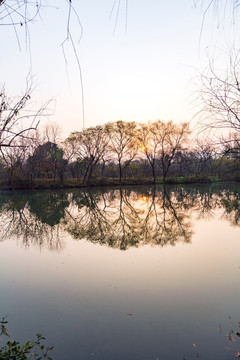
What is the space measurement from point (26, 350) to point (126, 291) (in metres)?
2.34

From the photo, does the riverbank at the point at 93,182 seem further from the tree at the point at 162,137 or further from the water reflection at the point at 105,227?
the water reflection at the point at 105,227

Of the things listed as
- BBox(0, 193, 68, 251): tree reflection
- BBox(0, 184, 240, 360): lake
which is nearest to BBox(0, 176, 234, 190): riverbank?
BBox(0, 193, 68, 251): tree reflection

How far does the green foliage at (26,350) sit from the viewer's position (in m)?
2.96

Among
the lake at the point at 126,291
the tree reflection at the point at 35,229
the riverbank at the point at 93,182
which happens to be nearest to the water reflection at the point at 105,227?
the tree reflection at the point at 35,229

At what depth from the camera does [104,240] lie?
9250mm

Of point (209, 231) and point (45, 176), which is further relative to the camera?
point (45, 176)

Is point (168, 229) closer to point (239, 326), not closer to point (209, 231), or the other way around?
point (209, 231)

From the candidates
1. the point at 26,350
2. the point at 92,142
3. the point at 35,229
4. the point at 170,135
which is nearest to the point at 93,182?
the point at 92,142

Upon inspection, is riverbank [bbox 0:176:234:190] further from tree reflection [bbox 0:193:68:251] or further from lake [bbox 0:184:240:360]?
lake [bbox 0:184:240:360]

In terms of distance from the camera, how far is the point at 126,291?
5.00 m

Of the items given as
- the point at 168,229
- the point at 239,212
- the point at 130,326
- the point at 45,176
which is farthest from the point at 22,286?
the point at 45,176

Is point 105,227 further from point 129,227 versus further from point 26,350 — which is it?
point 26,350

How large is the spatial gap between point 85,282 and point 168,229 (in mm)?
5872

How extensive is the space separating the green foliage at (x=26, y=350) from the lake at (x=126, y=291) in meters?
0.13
